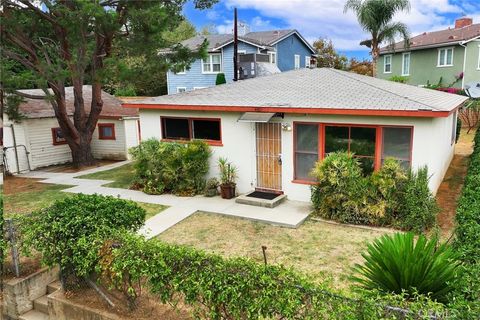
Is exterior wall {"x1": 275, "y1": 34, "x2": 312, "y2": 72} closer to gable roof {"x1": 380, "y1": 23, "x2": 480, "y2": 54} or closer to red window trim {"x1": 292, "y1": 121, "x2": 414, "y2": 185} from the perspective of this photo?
gable roof {"x1": 380, "y1": 23, "x2": 480, "y2": 54}

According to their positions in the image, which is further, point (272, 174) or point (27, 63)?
point (27, 63)

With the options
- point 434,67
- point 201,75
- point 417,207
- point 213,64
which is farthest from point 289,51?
point 417,207

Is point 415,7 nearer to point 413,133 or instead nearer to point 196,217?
point 413,133

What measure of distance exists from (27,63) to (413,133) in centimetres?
1258

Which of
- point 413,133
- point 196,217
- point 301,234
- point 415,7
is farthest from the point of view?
point 415,7

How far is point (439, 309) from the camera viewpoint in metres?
3.35

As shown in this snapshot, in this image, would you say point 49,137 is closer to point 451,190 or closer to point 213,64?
point 213,64

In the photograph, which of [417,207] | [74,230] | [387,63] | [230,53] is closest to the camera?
[74,230]

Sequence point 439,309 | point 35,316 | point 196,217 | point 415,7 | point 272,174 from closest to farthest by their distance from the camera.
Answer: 1. point 439,309
2. point 35,316
3. point 196,217
4. point 272,174
5. point 415,7

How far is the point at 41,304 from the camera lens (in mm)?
5945

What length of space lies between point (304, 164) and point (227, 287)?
267 inches

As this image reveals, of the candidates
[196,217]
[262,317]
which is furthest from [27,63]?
[262,317]

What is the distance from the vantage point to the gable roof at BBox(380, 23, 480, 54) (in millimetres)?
28141

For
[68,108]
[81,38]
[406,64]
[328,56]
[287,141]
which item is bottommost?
[287,141]
